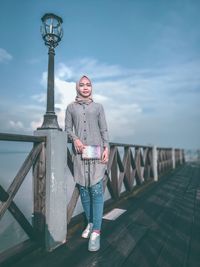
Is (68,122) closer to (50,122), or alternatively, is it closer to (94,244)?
(50,122)

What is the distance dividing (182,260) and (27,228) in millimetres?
1589

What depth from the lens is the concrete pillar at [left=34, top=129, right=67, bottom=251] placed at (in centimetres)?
243

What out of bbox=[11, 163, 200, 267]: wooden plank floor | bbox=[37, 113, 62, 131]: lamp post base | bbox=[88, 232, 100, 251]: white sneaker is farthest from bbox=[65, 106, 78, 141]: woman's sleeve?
bbox=[11, 163, 200, 267]: wooden plank floor

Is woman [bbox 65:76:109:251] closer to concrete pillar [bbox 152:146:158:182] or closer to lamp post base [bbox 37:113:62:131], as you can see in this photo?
lamp post base [bbox 37:113:62:131]

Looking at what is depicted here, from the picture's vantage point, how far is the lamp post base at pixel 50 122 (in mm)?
2633

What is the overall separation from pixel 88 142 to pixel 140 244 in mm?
1277

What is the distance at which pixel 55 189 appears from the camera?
2.49 meters

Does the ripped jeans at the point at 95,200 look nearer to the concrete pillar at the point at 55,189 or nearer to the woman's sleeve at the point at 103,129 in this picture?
the concrete pillar at the point at 55,189

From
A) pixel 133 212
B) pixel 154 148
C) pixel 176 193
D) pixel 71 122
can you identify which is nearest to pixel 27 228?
pixel 71 122

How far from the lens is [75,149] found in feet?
8.49

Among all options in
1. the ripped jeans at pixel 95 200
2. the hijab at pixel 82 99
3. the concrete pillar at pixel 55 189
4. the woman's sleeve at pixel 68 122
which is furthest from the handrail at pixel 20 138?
the ripped jeans at pixel 95 200

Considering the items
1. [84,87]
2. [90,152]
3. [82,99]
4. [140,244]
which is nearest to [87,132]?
[90,152]

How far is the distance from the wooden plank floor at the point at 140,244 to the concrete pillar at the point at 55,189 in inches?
5.9

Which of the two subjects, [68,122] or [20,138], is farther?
[68,122]
